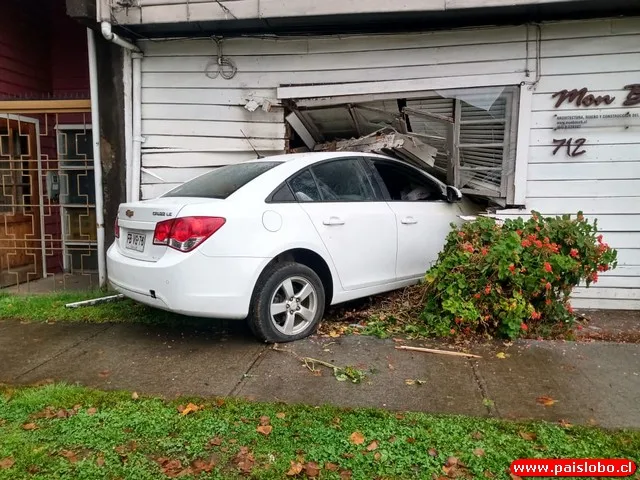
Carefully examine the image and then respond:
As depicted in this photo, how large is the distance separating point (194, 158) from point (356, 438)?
4252 mm

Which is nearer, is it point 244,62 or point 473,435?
point 473,435

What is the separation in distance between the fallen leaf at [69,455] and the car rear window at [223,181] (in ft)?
6.67

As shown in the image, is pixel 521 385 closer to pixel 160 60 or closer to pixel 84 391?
pixel 84 391

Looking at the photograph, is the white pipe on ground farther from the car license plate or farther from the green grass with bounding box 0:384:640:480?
the green grass with bounding box 0:384:640:480

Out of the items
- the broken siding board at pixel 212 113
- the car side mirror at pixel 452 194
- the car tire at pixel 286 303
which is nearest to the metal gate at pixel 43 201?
the broken siding board at pixel 212 113

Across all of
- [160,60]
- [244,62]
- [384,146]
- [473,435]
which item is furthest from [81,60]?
[473,435]

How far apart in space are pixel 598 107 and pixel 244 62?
13.0 feet

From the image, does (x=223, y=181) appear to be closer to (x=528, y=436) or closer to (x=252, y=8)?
(x=252, y=8)

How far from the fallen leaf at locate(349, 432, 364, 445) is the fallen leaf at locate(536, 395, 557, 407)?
3.96 feet

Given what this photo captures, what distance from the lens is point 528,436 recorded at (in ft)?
8.63

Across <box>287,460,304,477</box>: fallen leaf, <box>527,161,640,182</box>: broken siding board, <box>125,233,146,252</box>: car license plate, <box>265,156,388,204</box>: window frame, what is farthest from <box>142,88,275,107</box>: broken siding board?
<box>287,460,304,477</box>: fallen leaf

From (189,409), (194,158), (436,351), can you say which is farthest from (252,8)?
(189,409)

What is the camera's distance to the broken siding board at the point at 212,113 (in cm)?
584

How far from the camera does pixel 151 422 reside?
2.79 metres
